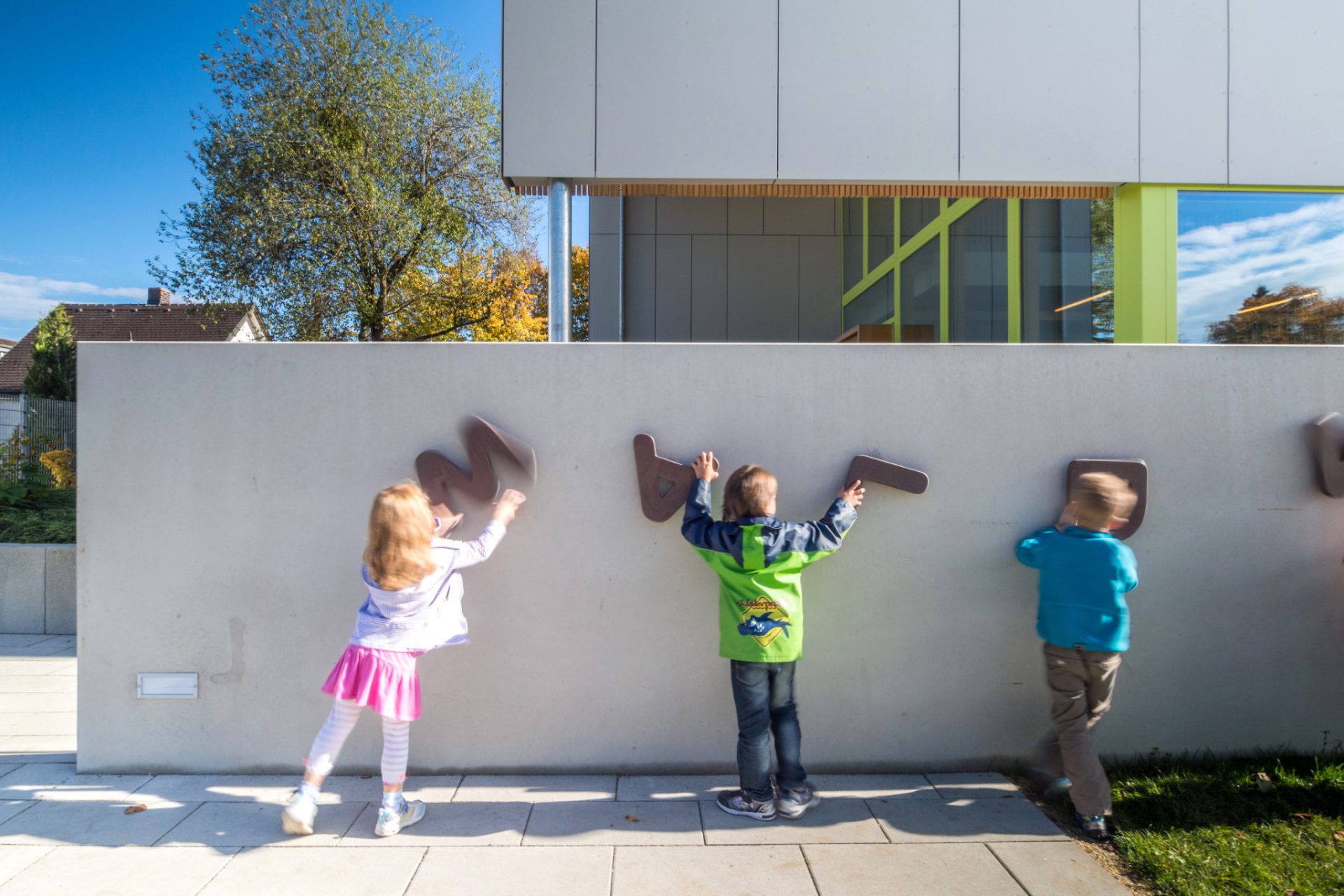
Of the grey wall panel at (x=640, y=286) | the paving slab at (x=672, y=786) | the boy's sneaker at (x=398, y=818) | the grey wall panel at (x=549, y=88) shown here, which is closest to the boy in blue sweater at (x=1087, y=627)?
the paving slab at (x=672, y=786)

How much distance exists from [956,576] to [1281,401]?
1.97 m

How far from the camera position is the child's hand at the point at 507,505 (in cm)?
363

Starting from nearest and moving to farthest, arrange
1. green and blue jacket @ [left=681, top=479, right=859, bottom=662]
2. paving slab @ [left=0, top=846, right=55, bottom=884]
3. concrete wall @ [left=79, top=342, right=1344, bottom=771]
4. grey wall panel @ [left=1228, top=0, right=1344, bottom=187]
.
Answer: paving slab @ [left=0, top=846, right=55, bottom=884], green and blue jacket @ [left=681, top=479, right=859, bottom=662], concrete wall @ [left=79, top=342, right=1344, bottom=771], grey wall panel @ [left=1228, top=0, right=1344, bottom=187]

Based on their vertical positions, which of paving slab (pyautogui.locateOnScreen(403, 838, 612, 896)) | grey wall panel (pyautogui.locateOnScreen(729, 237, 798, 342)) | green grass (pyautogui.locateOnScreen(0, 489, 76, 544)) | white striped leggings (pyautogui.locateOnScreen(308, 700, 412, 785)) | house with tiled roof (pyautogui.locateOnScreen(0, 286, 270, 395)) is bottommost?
paving slab (pyautogui.locateOnScreen(403, 838, 612, 896))

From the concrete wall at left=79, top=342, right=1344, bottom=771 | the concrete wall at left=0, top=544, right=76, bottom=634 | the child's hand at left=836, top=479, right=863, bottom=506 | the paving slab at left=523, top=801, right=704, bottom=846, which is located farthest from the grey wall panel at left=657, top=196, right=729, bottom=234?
the paving slab at left=523, top=801, right=704, bottom=846

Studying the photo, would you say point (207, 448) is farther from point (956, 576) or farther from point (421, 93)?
point (421, 93)

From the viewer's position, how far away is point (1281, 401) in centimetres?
395

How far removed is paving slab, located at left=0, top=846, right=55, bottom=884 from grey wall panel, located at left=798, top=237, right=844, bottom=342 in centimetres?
1029

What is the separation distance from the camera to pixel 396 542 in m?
3.16

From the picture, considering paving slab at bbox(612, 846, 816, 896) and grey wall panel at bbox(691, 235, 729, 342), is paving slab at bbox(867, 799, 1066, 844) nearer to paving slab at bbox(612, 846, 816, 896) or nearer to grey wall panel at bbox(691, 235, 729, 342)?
paving slab at bbox(612, 846, 816, 896)

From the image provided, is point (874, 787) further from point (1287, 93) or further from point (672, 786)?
point (1287, 93)

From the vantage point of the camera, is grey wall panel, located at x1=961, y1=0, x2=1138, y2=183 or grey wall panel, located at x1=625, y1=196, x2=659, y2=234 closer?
grey wall panel, located at x1=961, y1=0, x2=1138, y2=183

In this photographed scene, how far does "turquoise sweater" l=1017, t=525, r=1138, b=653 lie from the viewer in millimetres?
3225

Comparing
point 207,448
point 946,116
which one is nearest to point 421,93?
point 946,116
